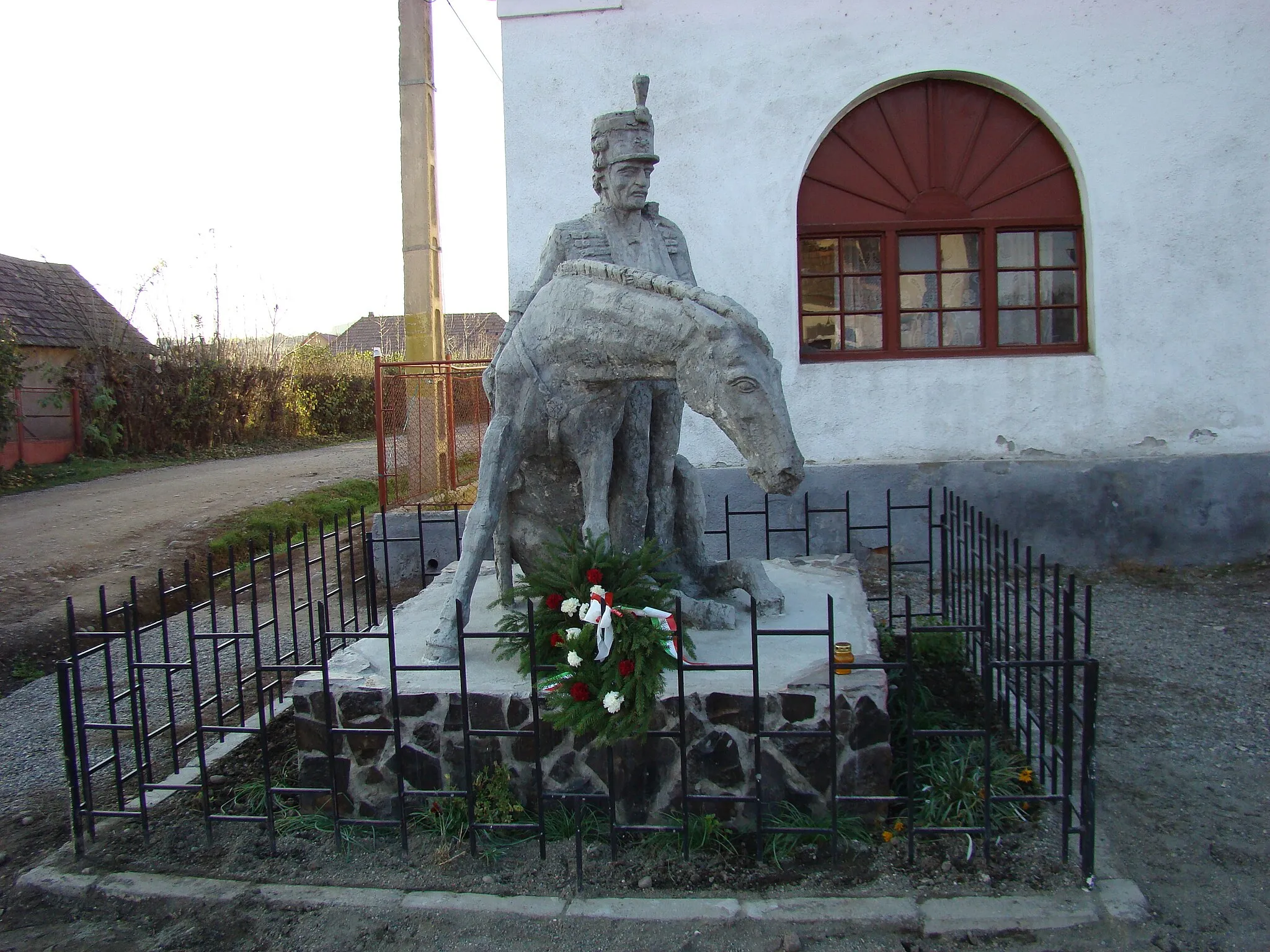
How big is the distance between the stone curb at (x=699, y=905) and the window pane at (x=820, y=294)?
5259 mm

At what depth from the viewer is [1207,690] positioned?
477 cm

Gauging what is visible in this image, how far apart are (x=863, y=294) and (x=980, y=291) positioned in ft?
2.95

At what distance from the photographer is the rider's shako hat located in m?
3.55

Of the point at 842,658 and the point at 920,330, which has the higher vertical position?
the point at 920,330

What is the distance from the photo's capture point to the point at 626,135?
3561 millimetres

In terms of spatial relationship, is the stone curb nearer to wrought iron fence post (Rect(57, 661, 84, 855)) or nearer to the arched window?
wrought iron fence post (Rect(57, 661, 84, 855))

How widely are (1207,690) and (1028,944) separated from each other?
9.14ft

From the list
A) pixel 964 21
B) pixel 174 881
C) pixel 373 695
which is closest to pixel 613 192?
pixel 373 695

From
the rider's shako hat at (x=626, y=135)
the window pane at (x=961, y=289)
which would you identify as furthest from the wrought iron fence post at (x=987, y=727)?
the window pane at (x=961, y=289)

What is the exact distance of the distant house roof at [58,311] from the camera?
14109 millimetres

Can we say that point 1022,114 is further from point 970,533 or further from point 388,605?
point 388,605

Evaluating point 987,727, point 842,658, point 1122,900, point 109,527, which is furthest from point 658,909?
point 109,527

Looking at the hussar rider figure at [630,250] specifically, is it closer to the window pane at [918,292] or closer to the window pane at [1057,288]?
the window pane at [918,292]

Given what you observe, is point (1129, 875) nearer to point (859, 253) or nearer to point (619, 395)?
point (619, 395)
